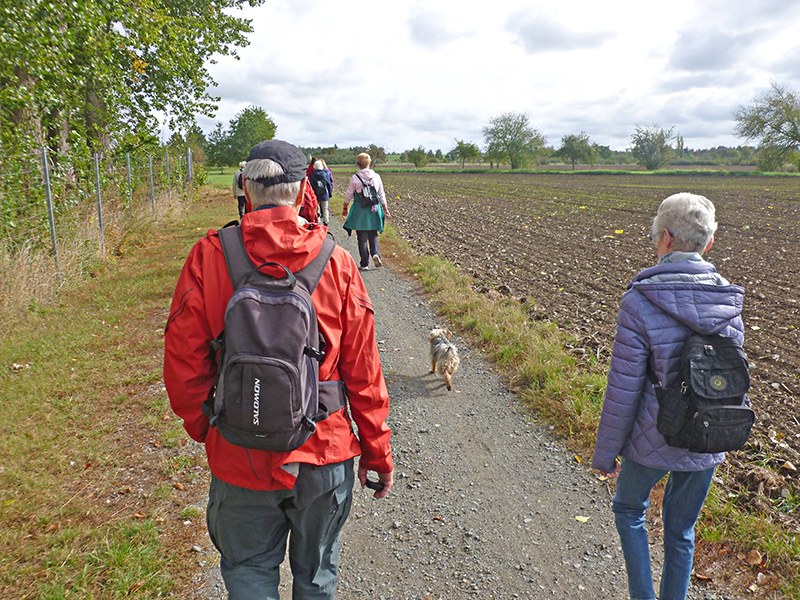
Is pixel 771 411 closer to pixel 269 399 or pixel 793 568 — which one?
pixel 793 568

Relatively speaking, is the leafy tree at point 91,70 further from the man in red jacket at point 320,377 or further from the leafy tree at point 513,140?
the leafy tree at point 513,140

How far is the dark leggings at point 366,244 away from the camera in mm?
10445

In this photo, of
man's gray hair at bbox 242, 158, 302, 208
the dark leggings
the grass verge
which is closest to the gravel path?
the grass verge

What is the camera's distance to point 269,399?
1.66 m

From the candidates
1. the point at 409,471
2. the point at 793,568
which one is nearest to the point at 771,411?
→ the point at 793,568

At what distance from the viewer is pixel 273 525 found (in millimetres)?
1885

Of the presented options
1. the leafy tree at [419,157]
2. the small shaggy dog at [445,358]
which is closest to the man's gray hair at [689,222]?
the small shaggy dog at [445,358]

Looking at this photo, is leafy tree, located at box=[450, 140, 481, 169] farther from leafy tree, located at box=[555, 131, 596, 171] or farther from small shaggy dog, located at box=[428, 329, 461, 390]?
small shaggy dog, located at box=[428, 329, 461, 390]

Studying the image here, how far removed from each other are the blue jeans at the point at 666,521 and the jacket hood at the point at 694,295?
760 millimetres

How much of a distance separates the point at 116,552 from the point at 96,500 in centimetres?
75

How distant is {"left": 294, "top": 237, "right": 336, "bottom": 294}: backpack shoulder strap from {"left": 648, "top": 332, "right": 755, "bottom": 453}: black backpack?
1.63 m

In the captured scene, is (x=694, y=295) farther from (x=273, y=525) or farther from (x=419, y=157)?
(x=419, y=157)

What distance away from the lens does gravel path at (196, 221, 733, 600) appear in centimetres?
307

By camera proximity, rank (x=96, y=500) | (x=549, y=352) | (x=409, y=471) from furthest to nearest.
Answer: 1. (x=549, y=352)
2. (x=409, y=471)
3. (x=96, y=500)
